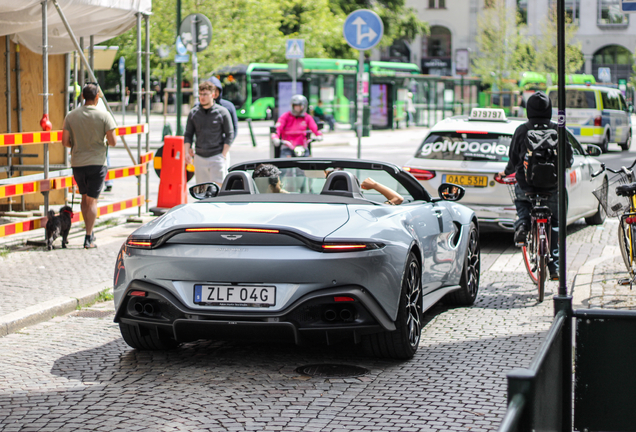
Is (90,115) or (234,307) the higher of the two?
(90,115)

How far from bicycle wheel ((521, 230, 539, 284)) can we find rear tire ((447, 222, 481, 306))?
53cm

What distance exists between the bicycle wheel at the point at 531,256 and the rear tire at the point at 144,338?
346 centimetres

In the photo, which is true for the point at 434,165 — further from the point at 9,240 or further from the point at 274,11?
the point at 274,11

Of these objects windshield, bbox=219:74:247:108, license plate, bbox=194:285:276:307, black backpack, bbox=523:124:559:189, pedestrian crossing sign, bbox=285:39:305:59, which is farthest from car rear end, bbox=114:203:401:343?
windshield, bbox=219:74:247:108

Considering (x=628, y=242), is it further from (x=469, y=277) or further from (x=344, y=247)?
(x=344, y=247)

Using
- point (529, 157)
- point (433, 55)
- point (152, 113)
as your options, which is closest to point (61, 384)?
point (529, 157)

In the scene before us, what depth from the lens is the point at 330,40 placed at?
52.7 meters

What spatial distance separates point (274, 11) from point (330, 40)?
441 inches

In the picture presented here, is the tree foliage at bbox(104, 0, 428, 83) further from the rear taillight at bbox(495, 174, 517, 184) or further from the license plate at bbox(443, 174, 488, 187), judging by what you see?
the rear taillight at bbox(495, 174, 517, 184)

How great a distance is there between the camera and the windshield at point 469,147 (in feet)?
35.1

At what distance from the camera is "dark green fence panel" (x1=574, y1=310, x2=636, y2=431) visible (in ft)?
11.9

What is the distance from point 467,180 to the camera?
10.7 m

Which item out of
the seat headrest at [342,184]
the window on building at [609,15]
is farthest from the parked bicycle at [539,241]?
the window on building at [609,15]

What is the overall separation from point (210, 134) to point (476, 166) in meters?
3.26
